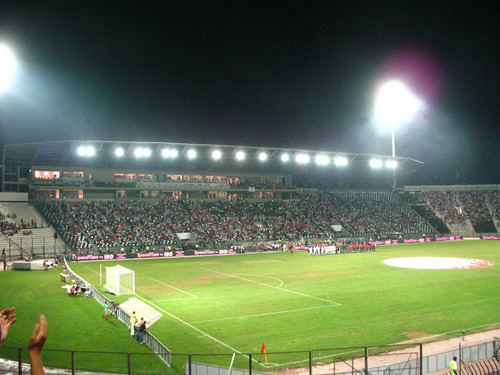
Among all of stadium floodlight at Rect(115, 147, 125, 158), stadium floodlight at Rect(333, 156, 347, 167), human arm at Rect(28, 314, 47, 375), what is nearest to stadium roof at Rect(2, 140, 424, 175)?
stadium floodlight at Rect(333, 156, 347, 167)

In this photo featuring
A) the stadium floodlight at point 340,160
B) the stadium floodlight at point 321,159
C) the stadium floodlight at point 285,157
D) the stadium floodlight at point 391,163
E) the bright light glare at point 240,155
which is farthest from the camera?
the stadium floodlight at point 391,163

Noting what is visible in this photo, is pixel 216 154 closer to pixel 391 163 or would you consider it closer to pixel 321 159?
pixel 321 159

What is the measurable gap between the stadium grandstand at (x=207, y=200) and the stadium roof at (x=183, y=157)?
16cm

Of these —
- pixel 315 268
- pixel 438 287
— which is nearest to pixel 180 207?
pixel 315 268

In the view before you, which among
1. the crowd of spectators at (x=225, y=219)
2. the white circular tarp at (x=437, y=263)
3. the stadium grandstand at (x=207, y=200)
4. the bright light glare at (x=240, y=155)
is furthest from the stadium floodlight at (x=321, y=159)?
the white circular tarp at (x=437, y=263)

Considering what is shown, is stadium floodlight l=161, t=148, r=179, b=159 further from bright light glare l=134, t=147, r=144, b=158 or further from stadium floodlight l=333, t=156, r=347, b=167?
stadium floodlight l=333, t=156, r=347, b=167

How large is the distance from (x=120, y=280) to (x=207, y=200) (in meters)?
40.5

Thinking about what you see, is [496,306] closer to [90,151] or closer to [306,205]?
[90,151]

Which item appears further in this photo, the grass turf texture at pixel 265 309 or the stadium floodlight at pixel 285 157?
the stadium floodlight at pixel 285 157

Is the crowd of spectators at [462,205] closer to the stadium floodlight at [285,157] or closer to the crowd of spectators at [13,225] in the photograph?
the stadium floodlight at [285,157]

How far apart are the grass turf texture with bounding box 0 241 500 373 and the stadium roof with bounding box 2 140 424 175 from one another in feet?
67.7

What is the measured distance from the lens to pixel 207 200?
217 ft

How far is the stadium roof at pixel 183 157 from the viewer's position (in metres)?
51.5

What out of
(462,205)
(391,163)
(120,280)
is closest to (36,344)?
(120,280)
